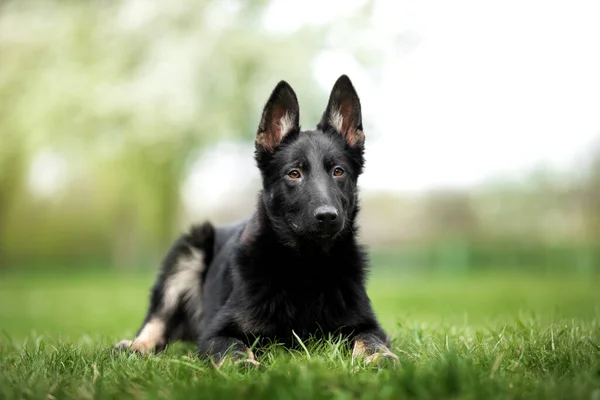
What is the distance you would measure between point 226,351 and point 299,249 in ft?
3.18

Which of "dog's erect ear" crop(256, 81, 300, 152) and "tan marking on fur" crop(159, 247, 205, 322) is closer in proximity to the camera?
"dog's erect ear" crop(256, 81, 300, 152)

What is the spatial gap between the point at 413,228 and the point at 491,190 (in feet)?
15.4

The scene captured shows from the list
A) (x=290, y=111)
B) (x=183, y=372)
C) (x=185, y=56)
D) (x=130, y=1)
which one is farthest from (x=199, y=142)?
(x=183, y=372)

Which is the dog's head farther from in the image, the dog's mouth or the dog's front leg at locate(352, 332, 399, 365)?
the dog's front leg at locate(352, 332, 399, 365)

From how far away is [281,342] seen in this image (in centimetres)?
443

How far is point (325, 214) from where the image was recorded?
4.20 metres

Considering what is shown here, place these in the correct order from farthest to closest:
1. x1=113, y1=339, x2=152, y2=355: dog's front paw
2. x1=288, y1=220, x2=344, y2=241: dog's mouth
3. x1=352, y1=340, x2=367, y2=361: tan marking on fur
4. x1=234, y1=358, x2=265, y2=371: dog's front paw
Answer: x1=113, y1=339, x2=152, y2=355: dog's front paw, x1=288, y1=220, x2=344, y2=241: dog's mouth, x1=352, y1=340, x2=367, y2=361: tan marking on fur, x1=234, y1=358, x2=265, y2=371: dog's front paw

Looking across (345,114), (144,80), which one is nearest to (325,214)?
(345,114)

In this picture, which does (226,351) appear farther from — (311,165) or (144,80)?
(144,80)

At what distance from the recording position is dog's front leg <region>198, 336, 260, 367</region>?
149 inches

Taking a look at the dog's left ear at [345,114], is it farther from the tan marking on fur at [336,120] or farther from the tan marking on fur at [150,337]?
the tan marking on fur at [150,337]

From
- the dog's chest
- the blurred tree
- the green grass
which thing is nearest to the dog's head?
the dog's chest

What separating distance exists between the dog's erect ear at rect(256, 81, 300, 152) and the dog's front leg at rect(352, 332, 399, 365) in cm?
162

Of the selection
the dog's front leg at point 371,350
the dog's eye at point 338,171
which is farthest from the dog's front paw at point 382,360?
the dog's eye at point 338,171
